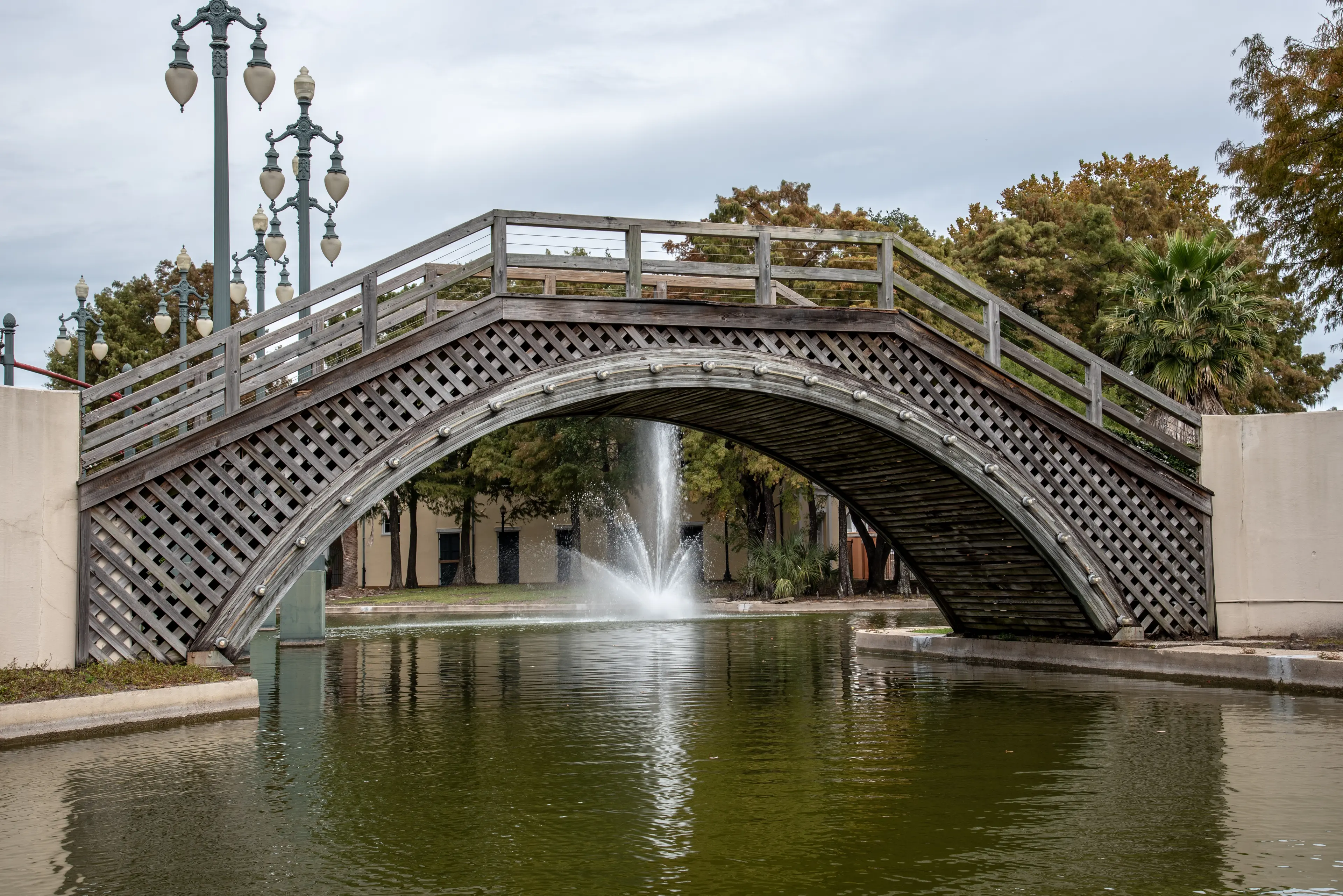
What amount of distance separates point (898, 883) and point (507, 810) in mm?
2765

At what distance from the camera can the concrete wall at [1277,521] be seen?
1631 centimetres

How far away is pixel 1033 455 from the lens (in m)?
16.1

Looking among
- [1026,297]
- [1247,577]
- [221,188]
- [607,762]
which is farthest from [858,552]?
[607,762]

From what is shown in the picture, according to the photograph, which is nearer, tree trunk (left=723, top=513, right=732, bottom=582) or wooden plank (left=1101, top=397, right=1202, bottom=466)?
wooden plank (left=1101, top=397, right=1202, bottom=466)

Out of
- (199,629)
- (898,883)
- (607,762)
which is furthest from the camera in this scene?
(199,629)

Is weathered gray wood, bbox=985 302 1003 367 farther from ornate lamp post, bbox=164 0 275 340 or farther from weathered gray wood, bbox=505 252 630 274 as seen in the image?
ornate lamp post, bbox=164 0 275 340

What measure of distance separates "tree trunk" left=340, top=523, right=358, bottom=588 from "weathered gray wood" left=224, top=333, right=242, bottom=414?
1667 inches

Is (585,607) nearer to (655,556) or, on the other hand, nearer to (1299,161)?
(655,556)

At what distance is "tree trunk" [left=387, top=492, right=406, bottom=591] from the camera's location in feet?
175

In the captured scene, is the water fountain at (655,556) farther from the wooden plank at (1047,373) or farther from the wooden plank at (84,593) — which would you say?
the wooden plank at (84,593)

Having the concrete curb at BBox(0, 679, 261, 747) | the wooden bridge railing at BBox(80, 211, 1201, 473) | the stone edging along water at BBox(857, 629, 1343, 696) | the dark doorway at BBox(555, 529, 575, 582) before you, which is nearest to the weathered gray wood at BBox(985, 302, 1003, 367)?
the wooden bridge railing at BBox(80, 211, 1201, 473)

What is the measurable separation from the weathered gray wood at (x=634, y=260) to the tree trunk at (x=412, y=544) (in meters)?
38.8

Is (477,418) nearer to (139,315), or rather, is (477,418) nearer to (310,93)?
(310,93)

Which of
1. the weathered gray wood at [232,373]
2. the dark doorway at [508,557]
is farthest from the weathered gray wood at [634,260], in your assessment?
the dark doorway at [508,557]
